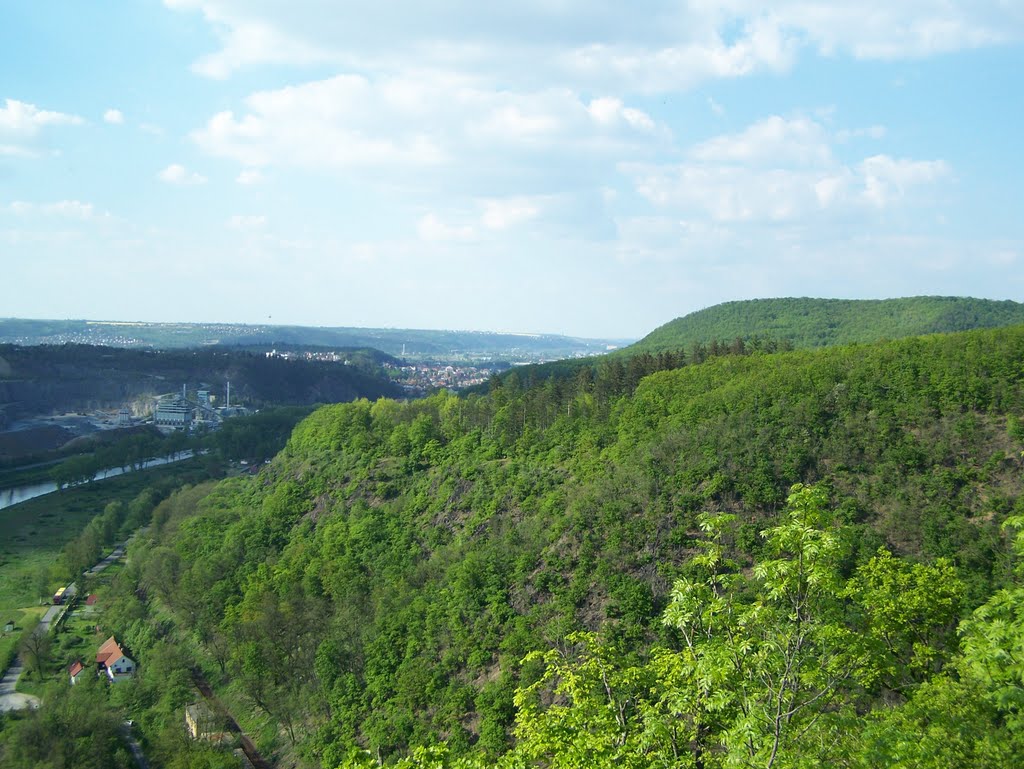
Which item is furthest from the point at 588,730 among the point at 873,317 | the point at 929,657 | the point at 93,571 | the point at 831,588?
the point at 873,317

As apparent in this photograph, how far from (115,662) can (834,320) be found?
352ft

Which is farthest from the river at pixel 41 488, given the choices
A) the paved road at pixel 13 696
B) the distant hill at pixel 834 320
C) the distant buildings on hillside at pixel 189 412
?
the distant hill at pixel 834 320

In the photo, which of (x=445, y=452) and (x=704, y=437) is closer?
(x=704, y=437)

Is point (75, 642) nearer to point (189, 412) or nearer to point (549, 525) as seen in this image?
point (549, 525)

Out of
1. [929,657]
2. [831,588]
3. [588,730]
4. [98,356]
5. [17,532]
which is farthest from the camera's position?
[98,356]

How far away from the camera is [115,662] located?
1515 inches

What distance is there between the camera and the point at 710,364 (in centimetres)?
4991

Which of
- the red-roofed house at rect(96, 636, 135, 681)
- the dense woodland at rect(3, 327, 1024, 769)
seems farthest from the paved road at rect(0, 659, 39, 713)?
the dense woodland at rect(3, 327, 1024, 769)

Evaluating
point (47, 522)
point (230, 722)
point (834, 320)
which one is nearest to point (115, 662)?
point (230, 722)

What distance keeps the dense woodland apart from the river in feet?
127

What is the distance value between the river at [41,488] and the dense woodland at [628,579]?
38.7 m

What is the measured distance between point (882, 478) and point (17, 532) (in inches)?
2696

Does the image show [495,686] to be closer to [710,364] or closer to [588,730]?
[588,730]

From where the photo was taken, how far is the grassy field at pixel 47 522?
51562 millimetres
